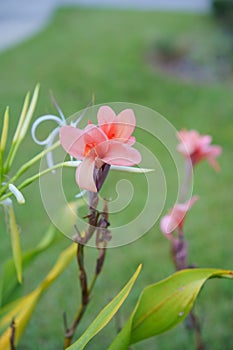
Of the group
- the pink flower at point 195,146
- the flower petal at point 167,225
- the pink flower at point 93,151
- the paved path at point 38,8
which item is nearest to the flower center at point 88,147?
the pink flower at point 93,151

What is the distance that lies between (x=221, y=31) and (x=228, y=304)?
13.9 ft

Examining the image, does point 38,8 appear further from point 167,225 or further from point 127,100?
point 167,225

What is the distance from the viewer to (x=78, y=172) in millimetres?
719

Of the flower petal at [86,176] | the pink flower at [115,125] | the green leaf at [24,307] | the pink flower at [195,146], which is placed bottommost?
the green leaf at [24,307]

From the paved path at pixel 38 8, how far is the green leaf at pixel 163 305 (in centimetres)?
535

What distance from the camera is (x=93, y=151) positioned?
729 millimetres

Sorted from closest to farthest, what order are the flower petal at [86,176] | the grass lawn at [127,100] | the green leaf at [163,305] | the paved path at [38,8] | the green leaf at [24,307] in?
the flower petal at [86,176], the green leaf at [163,305], the green leaf at [24,307], the grass lawn at [127,100], the paved path at [38,8]

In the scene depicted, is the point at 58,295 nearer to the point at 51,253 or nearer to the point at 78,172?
the point at 51,253

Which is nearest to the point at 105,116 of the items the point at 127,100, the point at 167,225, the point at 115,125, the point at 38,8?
the point at 115,125

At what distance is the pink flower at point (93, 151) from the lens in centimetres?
72

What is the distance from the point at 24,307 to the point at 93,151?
47 centimetres

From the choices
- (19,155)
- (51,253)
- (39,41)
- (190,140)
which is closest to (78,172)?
(190,140)

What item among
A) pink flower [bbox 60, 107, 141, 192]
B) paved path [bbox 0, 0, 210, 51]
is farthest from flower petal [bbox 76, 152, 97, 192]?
paved path [bbox 0, 0, 210, 51]

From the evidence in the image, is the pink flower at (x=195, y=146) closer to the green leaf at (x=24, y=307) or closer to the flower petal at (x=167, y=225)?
the flower petal at (x=167, y=225)
